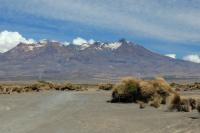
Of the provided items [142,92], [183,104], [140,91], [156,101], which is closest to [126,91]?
[140,91]

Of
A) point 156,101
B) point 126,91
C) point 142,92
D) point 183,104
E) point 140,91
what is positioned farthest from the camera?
point 126,91

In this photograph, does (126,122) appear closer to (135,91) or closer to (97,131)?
(97,131)

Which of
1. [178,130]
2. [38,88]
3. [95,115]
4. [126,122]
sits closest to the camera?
[178,130]

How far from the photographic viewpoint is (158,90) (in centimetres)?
3222

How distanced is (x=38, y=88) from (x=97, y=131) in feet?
132

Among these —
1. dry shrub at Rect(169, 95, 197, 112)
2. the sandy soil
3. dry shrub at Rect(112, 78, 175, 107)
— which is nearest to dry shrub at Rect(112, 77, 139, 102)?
dry shrub at Rect(112, 78, 175, 107)

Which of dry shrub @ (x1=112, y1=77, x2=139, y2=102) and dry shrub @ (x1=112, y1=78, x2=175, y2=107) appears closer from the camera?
dry shrub @ (x1=112, y1=78, x2=175, y2=107)

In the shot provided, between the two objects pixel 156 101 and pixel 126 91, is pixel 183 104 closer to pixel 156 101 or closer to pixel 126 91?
pixel 156 101

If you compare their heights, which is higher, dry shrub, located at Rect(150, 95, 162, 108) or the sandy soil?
dry shrub, located at Rect(150, 95, 162, 108)

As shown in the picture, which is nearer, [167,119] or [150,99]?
[167,119]

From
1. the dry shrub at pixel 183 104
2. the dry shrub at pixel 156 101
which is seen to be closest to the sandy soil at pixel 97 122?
the dry shrub at pixel 183 104

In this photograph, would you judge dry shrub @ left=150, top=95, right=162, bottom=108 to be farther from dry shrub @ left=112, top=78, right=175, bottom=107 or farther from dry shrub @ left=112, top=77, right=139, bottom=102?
dry shrub @ left=112, top=77, right=139, bottom=102

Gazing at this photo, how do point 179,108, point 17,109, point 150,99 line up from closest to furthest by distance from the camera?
point 179,108 → point 17,109 → point 150,99

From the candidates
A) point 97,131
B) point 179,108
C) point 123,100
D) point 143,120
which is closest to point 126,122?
point 143,120
